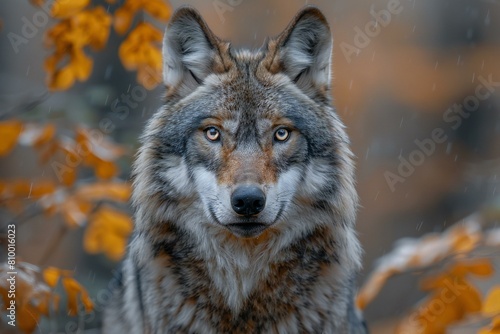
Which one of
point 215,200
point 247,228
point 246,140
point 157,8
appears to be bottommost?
point 247,228

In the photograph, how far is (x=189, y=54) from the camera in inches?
179

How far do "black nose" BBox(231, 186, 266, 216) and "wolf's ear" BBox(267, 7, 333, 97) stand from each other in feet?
3.36

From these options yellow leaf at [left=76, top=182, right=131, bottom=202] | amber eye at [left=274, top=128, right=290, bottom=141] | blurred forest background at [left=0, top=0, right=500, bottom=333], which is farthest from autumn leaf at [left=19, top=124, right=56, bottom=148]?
blurred forest background at [left=0, top=0, right=500, bottom=333]

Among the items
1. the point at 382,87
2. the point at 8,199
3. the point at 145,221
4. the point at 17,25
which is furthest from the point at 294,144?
the point at 382,87

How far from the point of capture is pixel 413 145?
46.8ft

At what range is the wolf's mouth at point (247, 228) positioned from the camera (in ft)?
13.0

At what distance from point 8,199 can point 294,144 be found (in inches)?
100

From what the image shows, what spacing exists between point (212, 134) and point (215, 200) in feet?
1.36

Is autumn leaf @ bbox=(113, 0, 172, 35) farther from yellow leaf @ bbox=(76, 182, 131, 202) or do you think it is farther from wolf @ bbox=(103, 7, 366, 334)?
yellow leaf @ bbox=(76, 182, 131, 202)

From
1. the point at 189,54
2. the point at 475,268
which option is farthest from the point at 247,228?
the point at 475,268

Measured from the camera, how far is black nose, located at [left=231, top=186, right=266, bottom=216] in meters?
3.82

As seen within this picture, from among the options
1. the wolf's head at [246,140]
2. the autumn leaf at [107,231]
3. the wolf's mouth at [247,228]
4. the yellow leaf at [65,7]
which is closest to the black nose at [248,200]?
the wolf's head at [246,140]

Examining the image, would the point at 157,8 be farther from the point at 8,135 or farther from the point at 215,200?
the point at 215,200

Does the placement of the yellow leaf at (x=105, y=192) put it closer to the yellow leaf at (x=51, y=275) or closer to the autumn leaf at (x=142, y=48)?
the autumn leaf at (x=142, y=48)
